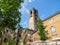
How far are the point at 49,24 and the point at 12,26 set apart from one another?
14797 millimetres

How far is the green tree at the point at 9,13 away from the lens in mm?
23750

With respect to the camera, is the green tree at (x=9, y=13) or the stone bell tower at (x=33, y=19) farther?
the stone bell tower at (x=33, y=19)

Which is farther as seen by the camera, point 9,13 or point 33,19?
point 33,19

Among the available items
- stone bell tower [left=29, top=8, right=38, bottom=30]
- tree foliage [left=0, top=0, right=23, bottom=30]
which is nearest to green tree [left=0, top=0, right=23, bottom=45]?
tree foliage [left=0, top=0, right=23, bottom=30]

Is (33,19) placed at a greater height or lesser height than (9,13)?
greater

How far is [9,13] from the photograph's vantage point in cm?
2414

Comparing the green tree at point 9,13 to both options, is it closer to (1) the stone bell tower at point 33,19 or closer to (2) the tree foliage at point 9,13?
(2) the tree foliage at point 9,13

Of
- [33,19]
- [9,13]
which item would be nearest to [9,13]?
[9,13]

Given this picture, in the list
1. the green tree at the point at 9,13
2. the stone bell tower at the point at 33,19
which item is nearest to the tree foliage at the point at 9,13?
the green tree at the point at 9,13

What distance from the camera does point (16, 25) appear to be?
2592 cm

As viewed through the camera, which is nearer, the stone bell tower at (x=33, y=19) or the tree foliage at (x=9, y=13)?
the tree foliage at (x=9, y=13)

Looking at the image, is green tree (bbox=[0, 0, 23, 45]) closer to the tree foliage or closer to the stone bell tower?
the tree foliage

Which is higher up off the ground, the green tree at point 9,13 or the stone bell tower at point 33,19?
the stone bell tower at point 33,19

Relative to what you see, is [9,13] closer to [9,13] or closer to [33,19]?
[9,13]
